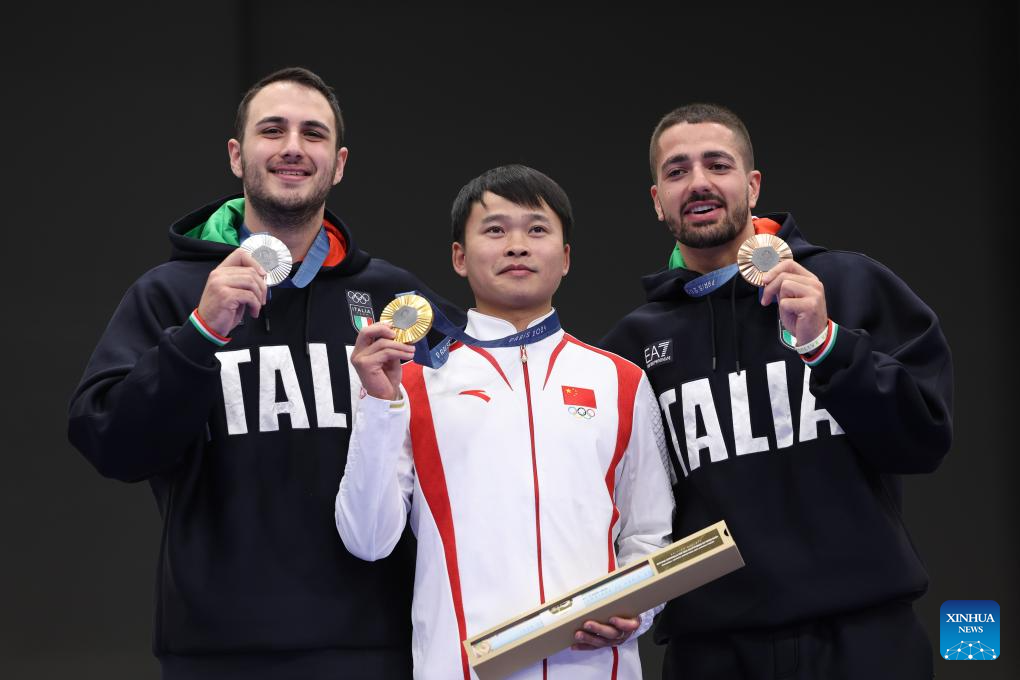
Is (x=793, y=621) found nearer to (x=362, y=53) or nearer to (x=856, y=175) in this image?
(x=856, y=175)

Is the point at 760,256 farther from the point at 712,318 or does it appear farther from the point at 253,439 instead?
the point at 253,439

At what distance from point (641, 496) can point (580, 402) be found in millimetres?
241

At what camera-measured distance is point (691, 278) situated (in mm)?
2781

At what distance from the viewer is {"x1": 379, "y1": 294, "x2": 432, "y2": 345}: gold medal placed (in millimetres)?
2170

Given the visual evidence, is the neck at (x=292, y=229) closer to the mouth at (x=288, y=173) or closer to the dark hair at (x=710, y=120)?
the mouth at (x=288, y=173)

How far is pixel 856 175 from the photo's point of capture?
5039 millimetres

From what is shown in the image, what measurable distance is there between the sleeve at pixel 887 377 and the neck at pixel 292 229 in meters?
1.16

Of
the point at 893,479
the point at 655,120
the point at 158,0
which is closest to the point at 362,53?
the point at 158,0

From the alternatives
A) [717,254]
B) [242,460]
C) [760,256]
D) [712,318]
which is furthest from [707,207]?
[242,460]

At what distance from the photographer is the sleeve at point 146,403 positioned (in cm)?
213

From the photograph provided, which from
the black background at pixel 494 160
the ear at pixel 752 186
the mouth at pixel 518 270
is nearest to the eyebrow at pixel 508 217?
the mouth at pixel 518 270

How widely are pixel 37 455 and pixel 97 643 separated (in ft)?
2.61

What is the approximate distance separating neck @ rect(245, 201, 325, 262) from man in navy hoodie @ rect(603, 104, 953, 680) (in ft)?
2.75

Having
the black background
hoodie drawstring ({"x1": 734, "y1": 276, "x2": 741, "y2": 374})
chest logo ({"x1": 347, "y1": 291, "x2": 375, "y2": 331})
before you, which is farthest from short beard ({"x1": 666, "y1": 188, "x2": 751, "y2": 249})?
the black background
